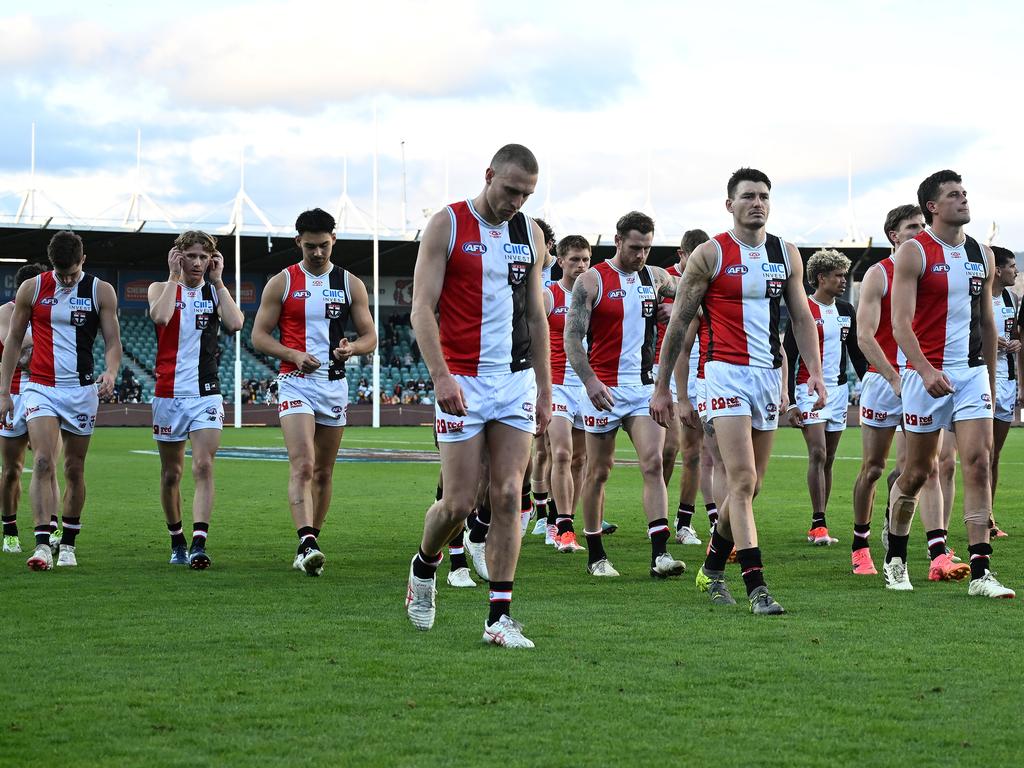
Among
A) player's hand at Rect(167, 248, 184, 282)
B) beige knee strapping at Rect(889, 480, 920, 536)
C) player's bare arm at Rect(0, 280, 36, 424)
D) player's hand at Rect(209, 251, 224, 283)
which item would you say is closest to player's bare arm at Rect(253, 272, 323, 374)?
player's hand at Rect(209, 251, 224, 283)

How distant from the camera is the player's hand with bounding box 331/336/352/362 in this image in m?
9.21

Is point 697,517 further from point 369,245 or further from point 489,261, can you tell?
point 369,245

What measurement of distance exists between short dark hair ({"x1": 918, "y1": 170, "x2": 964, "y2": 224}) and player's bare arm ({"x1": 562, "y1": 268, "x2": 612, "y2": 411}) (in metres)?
2.18

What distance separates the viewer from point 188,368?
9797 millimetres

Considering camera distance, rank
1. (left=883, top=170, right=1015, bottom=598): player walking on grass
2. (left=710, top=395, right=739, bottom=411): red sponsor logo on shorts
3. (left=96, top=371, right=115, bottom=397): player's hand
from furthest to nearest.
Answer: (left=96, top=371, right=115, bottom=397): player's hand
(left=883, top=170, right=1015, bottom=598): player walking on grass
(left=710, top=395, right=739, bottom=411): red sponsor logo on shorts

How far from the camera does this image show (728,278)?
305 inches

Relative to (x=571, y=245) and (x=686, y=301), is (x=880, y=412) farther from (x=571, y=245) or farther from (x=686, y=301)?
(x=571, y=245)

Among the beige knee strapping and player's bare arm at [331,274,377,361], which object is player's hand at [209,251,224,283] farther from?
the beige knee strapping

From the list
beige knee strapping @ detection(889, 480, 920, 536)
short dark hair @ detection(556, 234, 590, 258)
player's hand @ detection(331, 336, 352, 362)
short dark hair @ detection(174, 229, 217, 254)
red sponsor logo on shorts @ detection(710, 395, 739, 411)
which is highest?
short dark hair @ detection(556, 234, 590, 258)

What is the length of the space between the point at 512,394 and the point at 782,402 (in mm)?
2093

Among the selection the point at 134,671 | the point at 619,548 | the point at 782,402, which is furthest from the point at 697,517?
the point at 134,671

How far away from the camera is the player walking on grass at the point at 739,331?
7.64m

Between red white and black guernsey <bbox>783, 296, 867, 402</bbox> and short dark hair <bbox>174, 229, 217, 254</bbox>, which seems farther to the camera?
red white and black guernsey <bbox>783, 296, 867, 402</bbox>

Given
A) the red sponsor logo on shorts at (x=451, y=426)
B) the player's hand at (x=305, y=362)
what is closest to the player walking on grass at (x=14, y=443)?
the player's hand at (x=305, y=362)
